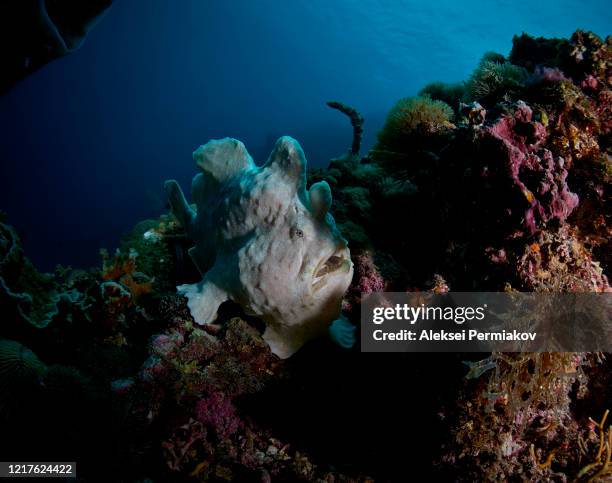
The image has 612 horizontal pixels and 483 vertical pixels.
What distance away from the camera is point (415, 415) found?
3010 mm

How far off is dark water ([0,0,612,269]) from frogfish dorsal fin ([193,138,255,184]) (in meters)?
37.2

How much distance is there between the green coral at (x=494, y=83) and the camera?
461cm

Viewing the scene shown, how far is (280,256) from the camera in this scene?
312cm

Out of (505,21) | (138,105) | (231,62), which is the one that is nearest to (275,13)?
(231,62)

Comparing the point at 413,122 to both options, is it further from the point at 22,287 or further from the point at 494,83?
the point at 22,287

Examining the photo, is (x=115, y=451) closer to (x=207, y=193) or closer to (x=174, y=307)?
(x=174, y=307)

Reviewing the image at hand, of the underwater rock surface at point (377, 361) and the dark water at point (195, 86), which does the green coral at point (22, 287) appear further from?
the dark water at point (195, 86)

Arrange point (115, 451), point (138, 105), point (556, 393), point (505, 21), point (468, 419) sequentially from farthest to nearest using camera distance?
point (138, 105) < point (505, 21) < point (115, 451) < point (556, 393) < point (468, 419)

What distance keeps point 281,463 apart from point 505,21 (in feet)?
174

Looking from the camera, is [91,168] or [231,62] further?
[231,62]

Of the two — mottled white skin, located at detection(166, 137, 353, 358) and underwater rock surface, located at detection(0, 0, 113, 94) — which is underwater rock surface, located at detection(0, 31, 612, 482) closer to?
mottled white skin, located at detection(166, 137, 353, 358)

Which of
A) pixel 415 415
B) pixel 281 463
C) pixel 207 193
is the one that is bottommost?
→ pixel 281 463

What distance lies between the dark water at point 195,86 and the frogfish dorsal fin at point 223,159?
122 feet

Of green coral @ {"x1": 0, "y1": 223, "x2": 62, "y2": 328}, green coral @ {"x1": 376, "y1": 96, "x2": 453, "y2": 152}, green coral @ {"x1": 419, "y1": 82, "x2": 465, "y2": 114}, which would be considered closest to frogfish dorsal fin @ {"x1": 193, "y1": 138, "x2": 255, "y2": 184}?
green coral @ {"x1": 376, "y1": 96, "x2": 453, "y2": 152}
